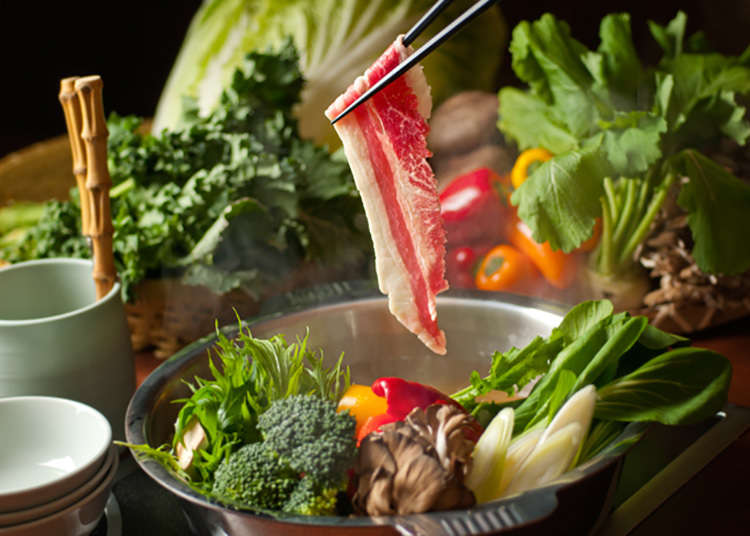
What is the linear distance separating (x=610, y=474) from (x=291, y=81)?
3.72 feet

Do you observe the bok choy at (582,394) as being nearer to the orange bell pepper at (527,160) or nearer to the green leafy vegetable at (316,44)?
the orange bell pepper at (527,160)

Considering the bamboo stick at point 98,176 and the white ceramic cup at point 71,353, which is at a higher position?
the bamboo stick at point 98,176

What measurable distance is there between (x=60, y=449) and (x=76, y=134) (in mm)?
462

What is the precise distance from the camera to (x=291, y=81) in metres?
1.68

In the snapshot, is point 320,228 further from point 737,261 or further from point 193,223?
point 737,261

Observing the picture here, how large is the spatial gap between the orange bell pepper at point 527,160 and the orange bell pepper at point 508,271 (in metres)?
0.15

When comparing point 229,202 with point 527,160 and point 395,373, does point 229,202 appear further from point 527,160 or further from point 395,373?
point 527,160

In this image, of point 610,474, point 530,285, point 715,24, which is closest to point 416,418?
point 610,474

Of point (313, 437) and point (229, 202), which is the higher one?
point (229, 202)

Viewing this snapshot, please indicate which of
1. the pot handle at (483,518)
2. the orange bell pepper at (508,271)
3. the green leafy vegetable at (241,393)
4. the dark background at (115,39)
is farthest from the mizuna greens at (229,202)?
the dark background at (115,39)

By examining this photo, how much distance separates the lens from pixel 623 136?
1.28 m

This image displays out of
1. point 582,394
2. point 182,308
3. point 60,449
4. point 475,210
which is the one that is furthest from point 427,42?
Answer: point 475,210

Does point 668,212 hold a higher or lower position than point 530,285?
higher

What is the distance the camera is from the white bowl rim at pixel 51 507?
82 cm
